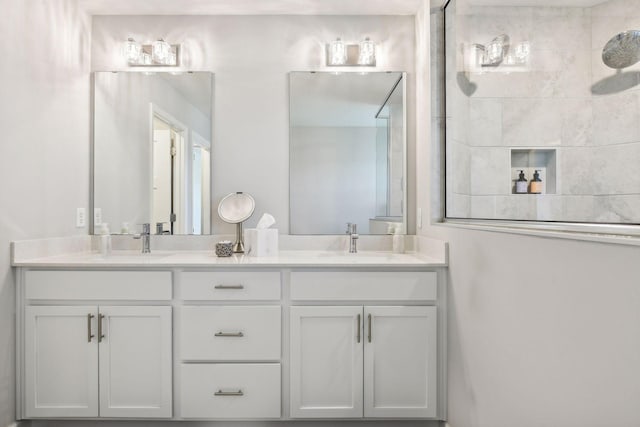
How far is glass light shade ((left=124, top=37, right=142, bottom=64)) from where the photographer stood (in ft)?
7.98

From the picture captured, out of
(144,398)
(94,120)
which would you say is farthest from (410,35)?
(144,398)

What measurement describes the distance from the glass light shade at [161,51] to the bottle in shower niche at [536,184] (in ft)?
6.86

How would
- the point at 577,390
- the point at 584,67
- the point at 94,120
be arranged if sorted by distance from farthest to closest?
the point at 94,120, the point at 584,67, the point at 577,390

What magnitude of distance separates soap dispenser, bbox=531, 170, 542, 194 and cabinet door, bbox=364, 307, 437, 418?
687mm

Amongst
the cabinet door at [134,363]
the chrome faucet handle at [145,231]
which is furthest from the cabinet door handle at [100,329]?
the chrome faucet handle at [145,231]

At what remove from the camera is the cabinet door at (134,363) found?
1888 mm

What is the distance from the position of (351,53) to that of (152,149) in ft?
4.35

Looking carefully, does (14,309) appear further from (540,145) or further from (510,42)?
(510,42)

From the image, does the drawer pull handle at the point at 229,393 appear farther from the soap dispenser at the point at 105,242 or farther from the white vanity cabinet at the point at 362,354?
the soap dispenser at the point at 105,242

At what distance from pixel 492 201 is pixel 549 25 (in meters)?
0.75

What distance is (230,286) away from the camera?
6.26ft

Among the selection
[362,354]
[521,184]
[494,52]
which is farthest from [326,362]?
[494,52]

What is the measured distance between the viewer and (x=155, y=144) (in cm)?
246

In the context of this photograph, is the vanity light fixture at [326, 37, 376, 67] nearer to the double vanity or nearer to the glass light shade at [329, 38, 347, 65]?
the glass light shade at [329, 38, 347, 65]
